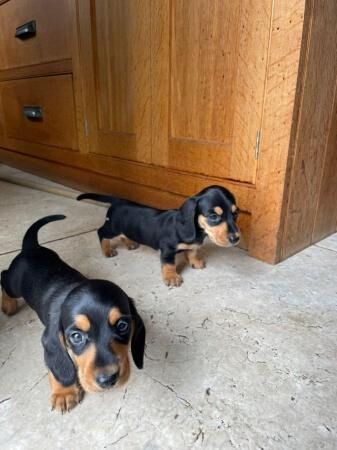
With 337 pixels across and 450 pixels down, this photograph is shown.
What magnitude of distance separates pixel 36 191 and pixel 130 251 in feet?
4.45

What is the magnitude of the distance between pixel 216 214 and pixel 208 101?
1.96 feet

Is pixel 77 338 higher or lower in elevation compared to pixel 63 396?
higher

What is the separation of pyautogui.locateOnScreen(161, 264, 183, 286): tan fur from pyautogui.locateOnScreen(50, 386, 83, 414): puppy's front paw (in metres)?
0.58

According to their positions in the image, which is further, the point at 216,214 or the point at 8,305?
the point at 216,214

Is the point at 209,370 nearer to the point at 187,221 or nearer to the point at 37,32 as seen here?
the point at 187,221

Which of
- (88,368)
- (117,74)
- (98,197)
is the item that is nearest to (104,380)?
(88,368)

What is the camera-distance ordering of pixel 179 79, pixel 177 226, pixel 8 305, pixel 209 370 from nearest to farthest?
pixel 209 370, pixel 8 305, pixel 177 226, pixel 179 79

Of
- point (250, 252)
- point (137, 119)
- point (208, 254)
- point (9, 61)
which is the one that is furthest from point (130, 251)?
point (9, 61)

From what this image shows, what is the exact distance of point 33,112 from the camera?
9.00 ft

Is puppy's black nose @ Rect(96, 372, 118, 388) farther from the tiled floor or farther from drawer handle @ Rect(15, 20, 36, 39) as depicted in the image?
drawer handle @ Rect(15, 20, 36, 39)

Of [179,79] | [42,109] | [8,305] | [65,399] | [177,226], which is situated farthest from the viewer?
[42,109]

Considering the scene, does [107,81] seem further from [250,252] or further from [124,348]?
[124,348]

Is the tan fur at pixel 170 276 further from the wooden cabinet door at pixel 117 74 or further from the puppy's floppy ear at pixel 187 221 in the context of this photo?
the wooden cabinet door at pixel 117 74

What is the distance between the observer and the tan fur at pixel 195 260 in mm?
1460
